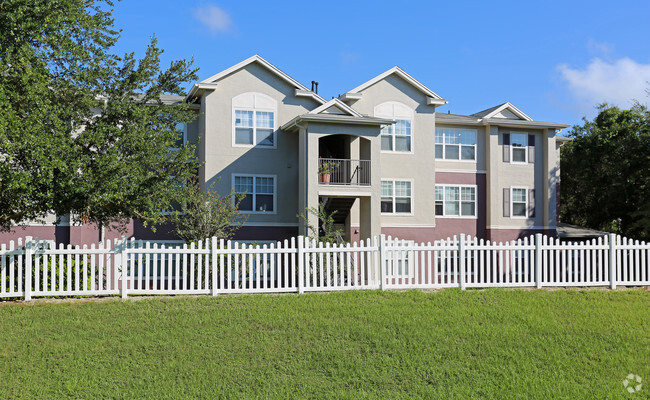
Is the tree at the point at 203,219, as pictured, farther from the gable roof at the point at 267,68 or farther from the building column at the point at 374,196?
the building column at the point at 374,196

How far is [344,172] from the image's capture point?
24406 millimetres

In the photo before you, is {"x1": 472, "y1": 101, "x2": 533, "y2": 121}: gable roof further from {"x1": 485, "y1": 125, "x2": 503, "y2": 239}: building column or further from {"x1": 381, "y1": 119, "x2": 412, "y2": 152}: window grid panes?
{"x1": 381, "y1": 119, "x2": 412, "y2": 152}: window grid panes

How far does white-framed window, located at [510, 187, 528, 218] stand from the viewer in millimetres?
29547

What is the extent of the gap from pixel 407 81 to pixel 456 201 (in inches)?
243

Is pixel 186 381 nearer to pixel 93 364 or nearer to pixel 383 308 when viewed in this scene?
pixel 93 364

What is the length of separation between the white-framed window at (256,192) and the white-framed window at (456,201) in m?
8.12

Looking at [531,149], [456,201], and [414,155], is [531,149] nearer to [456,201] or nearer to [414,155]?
[456,201]

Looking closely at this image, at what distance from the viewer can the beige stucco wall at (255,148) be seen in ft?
80.6

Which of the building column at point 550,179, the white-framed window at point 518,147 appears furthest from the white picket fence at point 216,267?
the white-framed window at point 518,147

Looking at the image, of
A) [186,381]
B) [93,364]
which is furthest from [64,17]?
[186,381]

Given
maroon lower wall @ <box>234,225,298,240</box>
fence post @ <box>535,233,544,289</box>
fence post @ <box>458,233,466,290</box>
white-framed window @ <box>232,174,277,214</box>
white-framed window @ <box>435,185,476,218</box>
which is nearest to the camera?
fence post @ <box>458,233,466,290</box>

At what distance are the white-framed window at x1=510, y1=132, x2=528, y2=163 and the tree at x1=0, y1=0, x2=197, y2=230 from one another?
700 inches

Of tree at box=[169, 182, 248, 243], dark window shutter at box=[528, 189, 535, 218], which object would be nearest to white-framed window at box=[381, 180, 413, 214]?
dark window shutter at box=[528, 189, 535, 218]

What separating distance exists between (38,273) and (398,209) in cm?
1595
